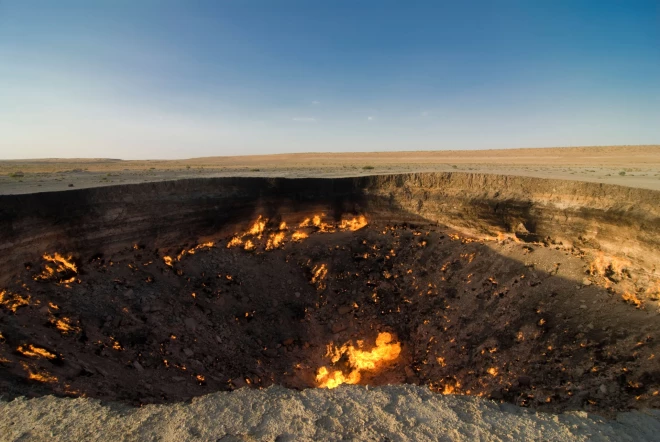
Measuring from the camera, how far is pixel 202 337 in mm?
11008

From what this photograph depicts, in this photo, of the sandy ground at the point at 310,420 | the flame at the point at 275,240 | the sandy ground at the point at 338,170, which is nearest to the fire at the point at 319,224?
the flame at the point at 275,240

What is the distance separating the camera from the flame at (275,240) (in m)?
15.8

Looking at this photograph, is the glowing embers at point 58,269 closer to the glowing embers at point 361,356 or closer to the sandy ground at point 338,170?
→ the sandy ground at point 338,170

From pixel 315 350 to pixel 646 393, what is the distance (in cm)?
903

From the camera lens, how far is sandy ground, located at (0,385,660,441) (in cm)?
410

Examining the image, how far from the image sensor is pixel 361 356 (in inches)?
496

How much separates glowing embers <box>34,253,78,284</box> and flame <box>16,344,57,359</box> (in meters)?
3.63

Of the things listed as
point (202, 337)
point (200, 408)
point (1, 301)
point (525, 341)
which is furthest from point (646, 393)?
point (1, 301)

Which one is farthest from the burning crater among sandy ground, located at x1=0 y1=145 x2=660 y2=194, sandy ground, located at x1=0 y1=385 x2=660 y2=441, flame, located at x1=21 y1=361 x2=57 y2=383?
sandy ground, located at x1=0 y1=145 x2=660 y2=194

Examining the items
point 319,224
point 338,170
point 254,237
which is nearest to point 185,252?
point 254,237

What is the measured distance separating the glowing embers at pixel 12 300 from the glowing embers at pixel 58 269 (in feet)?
2.84

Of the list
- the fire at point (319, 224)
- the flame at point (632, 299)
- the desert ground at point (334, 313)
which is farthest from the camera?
the fire at point (319, 224)

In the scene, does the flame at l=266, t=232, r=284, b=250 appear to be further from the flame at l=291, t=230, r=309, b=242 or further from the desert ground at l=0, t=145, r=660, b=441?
the flame at l=291, t=230, r=309, b=242

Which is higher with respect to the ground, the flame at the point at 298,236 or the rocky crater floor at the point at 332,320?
the flame at the point at 298,236
